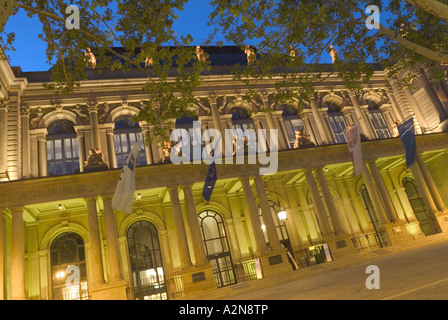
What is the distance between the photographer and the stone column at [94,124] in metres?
18.8

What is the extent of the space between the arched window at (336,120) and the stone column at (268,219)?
886cm

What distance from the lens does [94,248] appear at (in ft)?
49.1

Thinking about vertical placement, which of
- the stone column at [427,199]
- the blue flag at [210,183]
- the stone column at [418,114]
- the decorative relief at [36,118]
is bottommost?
the stone column at [427,199]

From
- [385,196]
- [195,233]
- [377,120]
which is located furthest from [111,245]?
[377,120]

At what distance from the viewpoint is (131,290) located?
16.1m

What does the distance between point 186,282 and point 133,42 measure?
36.3 ft

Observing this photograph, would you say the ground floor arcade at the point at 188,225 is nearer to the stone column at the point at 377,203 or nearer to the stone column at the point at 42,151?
the stone column at the point at 377,203

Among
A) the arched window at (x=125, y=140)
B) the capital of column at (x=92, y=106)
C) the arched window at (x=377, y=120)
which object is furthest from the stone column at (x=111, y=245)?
the arched window at (x=377, y=120)

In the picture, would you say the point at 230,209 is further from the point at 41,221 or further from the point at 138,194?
the point at 41,221

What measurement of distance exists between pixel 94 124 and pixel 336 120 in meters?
17.3

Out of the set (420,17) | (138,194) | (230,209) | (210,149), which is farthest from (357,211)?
(138,194)

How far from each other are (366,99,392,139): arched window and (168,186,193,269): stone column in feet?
55.8

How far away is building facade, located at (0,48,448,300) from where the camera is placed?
15.8 metres
